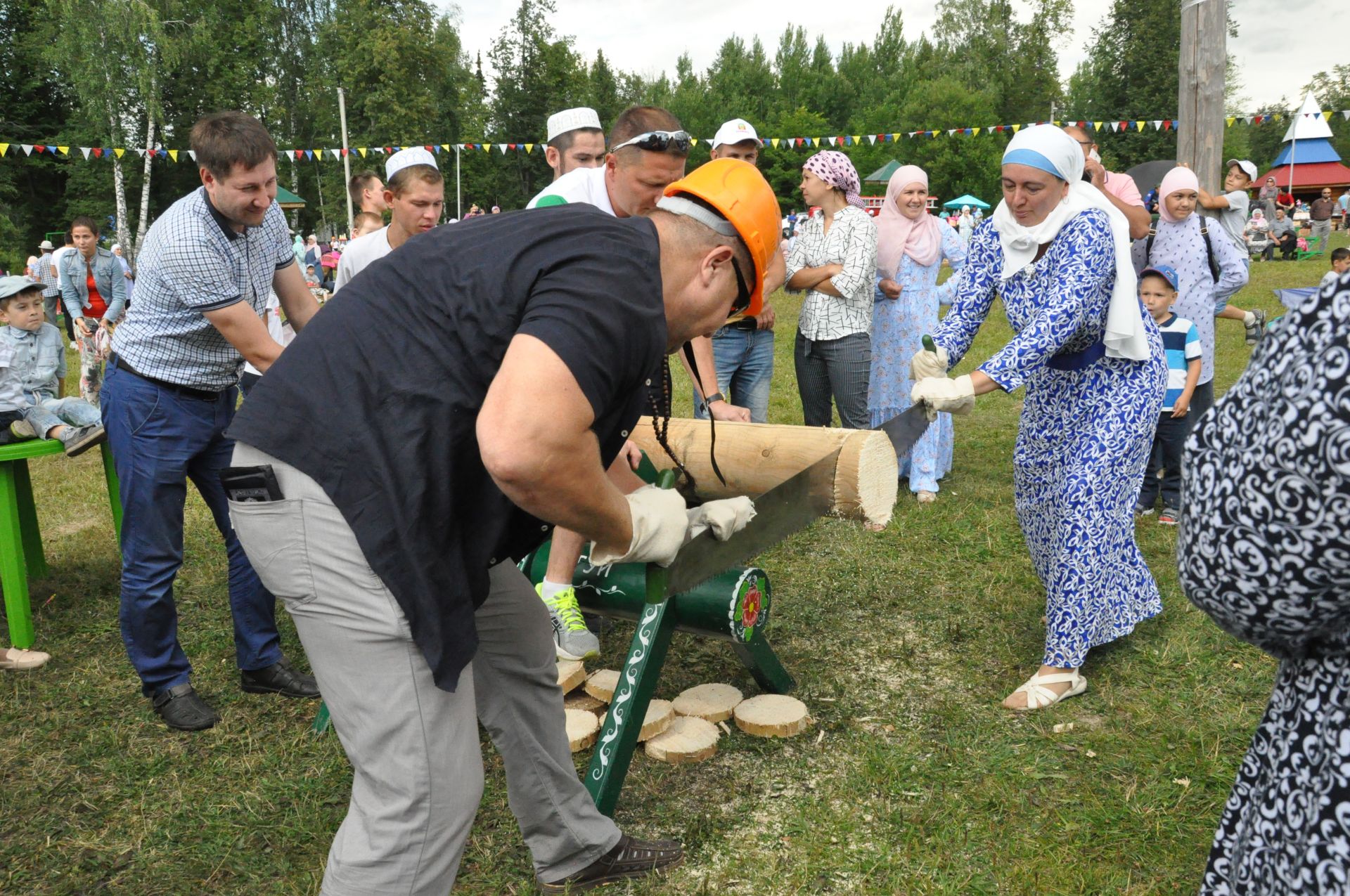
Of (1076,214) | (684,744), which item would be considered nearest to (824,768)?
(684,744)

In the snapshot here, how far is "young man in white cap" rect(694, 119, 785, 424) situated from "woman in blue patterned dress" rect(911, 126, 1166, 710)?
1657mm

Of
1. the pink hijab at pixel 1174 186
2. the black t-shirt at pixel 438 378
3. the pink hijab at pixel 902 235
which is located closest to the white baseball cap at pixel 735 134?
the pink hijab at pixel 902 235

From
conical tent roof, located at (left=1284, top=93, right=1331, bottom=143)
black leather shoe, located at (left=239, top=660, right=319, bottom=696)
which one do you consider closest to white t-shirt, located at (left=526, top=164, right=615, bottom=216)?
black leather shoe, located at (left=239, top=660, right=319, bottom=696)

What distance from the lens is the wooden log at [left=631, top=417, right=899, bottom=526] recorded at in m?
3.40

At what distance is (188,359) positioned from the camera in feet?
11.3

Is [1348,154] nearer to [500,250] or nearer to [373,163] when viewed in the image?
[373,163]

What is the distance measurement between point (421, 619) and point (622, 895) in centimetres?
Answer: 126

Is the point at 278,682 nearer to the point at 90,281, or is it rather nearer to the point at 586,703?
the point at 586,703

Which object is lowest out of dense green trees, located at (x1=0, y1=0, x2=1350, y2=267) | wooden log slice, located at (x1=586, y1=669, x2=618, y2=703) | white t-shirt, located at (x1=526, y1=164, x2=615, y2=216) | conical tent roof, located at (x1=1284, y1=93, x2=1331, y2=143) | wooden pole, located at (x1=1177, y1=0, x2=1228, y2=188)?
wooden log slice, located at (x1=586, y1=669, x2=618, y2=703)

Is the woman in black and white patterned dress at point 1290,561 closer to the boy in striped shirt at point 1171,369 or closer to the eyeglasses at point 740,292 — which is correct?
the eyeglasses at point 740,292

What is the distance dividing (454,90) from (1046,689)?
53.6 meters

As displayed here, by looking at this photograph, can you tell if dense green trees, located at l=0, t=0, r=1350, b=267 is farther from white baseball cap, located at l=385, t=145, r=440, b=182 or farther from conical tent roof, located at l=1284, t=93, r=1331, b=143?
white baseball cap, located at l=385, t=145, r=440, b=182

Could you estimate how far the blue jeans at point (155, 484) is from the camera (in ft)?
11.3

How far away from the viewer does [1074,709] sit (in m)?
3.59
